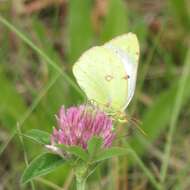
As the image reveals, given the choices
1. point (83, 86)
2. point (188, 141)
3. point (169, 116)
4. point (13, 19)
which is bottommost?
point (188, 141)

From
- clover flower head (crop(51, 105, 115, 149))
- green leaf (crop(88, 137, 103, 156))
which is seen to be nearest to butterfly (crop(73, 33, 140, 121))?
clover flower head (crop(51, 105, 115, 149))

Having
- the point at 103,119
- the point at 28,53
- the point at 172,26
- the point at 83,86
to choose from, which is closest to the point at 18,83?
the point at 28,53

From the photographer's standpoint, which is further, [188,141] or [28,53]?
→ [28,53]

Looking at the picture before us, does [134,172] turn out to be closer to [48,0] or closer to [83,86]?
[83,86]

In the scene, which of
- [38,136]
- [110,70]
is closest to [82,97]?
[110,70]

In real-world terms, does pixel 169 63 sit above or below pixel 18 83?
below

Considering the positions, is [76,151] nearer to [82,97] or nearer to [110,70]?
[110,70]
